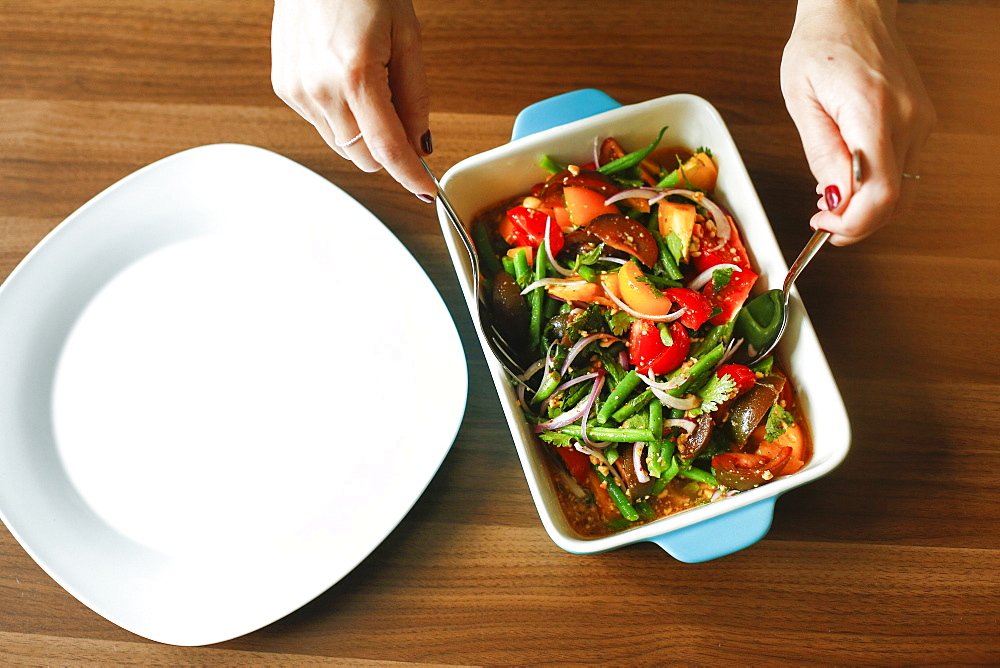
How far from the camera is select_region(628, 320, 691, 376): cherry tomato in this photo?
0.89m

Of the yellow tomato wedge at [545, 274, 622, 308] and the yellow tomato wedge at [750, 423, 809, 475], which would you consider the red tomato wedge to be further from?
the yellow tomato wedge at [750, 423, 809, 475]

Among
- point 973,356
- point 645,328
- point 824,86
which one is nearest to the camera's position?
point 824,86

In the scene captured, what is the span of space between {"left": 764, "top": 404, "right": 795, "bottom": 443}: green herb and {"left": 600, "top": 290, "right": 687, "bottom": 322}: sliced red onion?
0.58 feet

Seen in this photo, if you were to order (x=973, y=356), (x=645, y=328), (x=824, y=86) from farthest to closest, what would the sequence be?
(x=973, y=356), (x=645, y=328), (x=824, y=86)

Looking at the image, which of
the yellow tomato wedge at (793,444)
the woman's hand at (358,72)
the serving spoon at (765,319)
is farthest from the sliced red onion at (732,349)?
the woman's hand at (358,72)

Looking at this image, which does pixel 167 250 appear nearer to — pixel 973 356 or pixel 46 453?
pixel 46 453

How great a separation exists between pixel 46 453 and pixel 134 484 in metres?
0.15

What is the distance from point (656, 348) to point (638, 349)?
0.02 metres

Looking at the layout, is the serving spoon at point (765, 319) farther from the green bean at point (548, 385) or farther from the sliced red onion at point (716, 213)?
the green bean at point (548, 385)

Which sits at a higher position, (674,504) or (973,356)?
(973,356)

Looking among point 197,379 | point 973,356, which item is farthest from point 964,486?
point 197,379

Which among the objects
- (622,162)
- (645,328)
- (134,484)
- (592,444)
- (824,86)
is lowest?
(134,484)

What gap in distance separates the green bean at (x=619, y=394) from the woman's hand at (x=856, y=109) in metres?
0.30

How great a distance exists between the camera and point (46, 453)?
1016 millimetres
